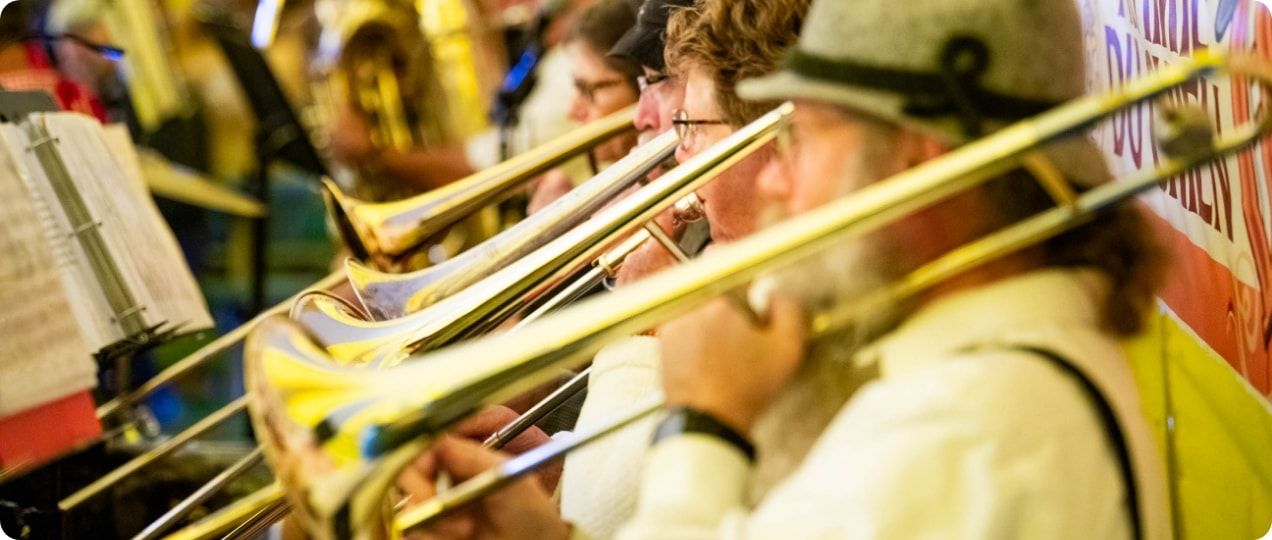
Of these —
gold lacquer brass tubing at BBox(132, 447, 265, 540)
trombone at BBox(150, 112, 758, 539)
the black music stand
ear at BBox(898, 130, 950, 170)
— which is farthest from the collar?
the black music stand

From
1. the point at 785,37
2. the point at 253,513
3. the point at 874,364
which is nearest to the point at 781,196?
the point at 874,364

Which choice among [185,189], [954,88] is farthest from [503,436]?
[185,189]

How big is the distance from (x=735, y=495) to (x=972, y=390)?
203 mm

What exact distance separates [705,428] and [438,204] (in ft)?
5.06

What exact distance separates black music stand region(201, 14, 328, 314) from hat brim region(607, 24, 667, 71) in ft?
5.43

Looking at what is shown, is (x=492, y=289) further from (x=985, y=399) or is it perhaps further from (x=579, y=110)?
(x=579, y=110)

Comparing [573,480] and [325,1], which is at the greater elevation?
Result: [325,1]

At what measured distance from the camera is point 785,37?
159 cm

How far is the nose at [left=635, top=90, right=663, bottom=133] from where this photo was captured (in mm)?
2076

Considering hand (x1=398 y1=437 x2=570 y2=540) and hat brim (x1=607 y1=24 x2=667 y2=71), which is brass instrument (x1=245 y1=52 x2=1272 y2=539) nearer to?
hand (x1=398 y1=437 x2=570 y2=540)

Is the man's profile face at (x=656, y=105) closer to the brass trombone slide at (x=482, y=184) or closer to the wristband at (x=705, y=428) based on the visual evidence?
the brass trombone slide at (x=482, y=184)

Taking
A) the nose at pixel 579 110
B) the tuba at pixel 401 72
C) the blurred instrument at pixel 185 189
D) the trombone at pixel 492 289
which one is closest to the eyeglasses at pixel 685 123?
the trombone at pixel 492 289

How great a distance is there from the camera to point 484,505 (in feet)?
4.61

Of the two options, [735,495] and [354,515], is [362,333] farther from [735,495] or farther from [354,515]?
[735,495]
